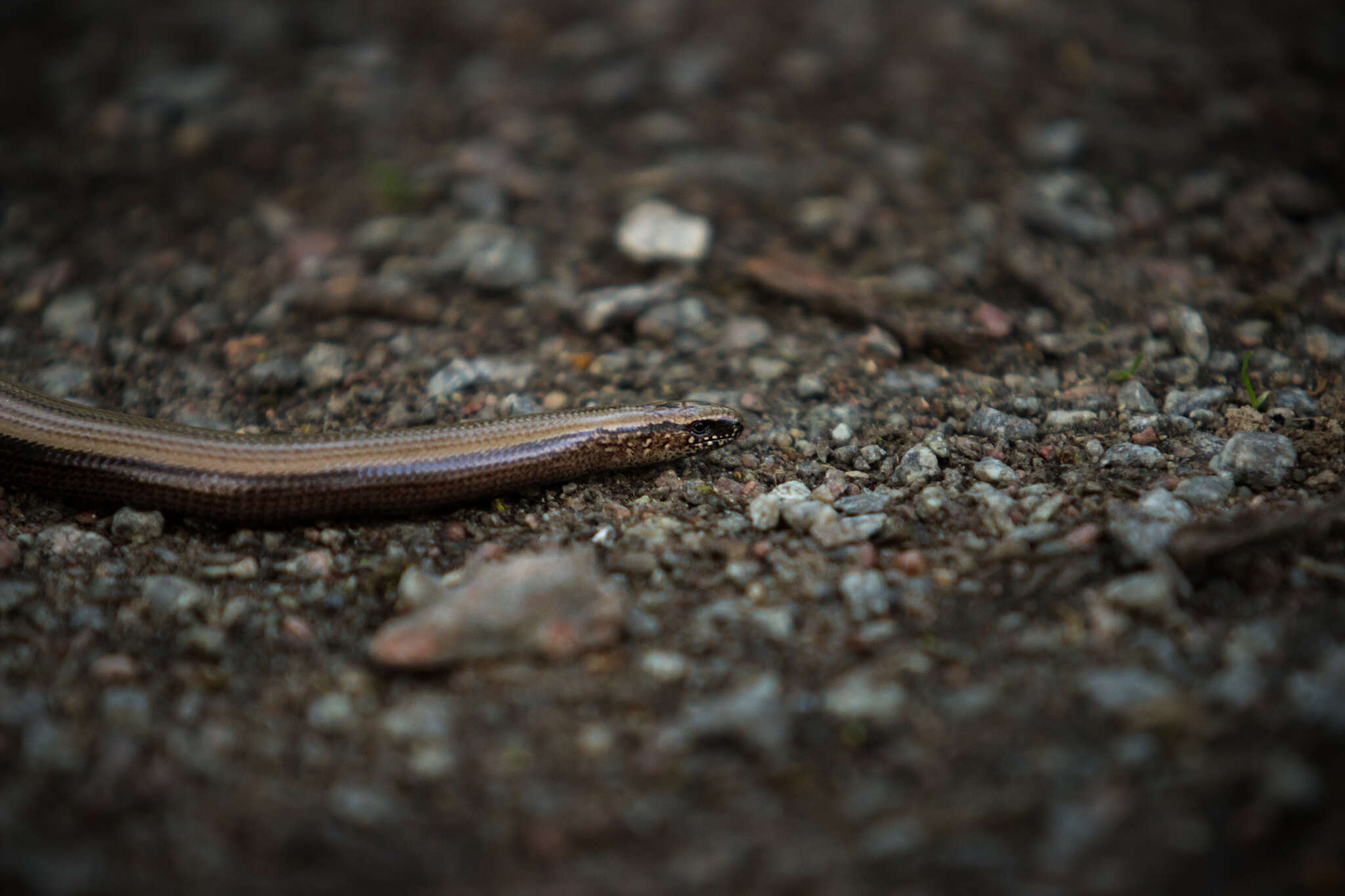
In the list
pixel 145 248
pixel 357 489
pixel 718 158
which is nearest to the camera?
pixel 357 489

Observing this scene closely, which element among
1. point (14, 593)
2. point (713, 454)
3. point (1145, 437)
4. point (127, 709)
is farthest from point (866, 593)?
point (14, 593)

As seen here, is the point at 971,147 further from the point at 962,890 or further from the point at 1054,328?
the point at 962,890

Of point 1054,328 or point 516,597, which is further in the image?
point 1054,328

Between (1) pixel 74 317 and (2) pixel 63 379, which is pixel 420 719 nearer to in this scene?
(2) pixel 63 379

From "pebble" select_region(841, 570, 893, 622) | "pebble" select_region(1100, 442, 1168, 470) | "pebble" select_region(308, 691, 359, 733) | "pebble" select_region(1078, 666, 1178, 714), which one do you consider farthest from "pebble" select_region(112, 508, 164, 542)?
"pebble" select_region(1100, 442, 1168, 470)

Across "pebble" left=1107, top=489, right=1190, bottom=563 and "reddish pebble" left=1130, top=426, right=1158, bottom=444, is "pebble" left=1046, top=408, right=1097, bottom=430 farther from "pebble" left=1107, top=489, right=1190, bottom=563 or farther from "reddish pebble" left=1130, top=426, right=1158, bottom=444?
"pebble" left=1107, top=489, right=1190, bottom=563

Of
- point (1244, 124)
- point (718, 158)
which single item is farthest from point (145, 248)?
→ point (1244, 124)

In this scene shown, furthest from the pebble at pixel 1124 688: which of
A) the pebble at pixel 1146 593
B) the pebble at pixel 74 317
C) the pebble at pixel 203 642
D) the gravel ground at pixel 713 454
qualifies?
the pebble at pixel 74 317
